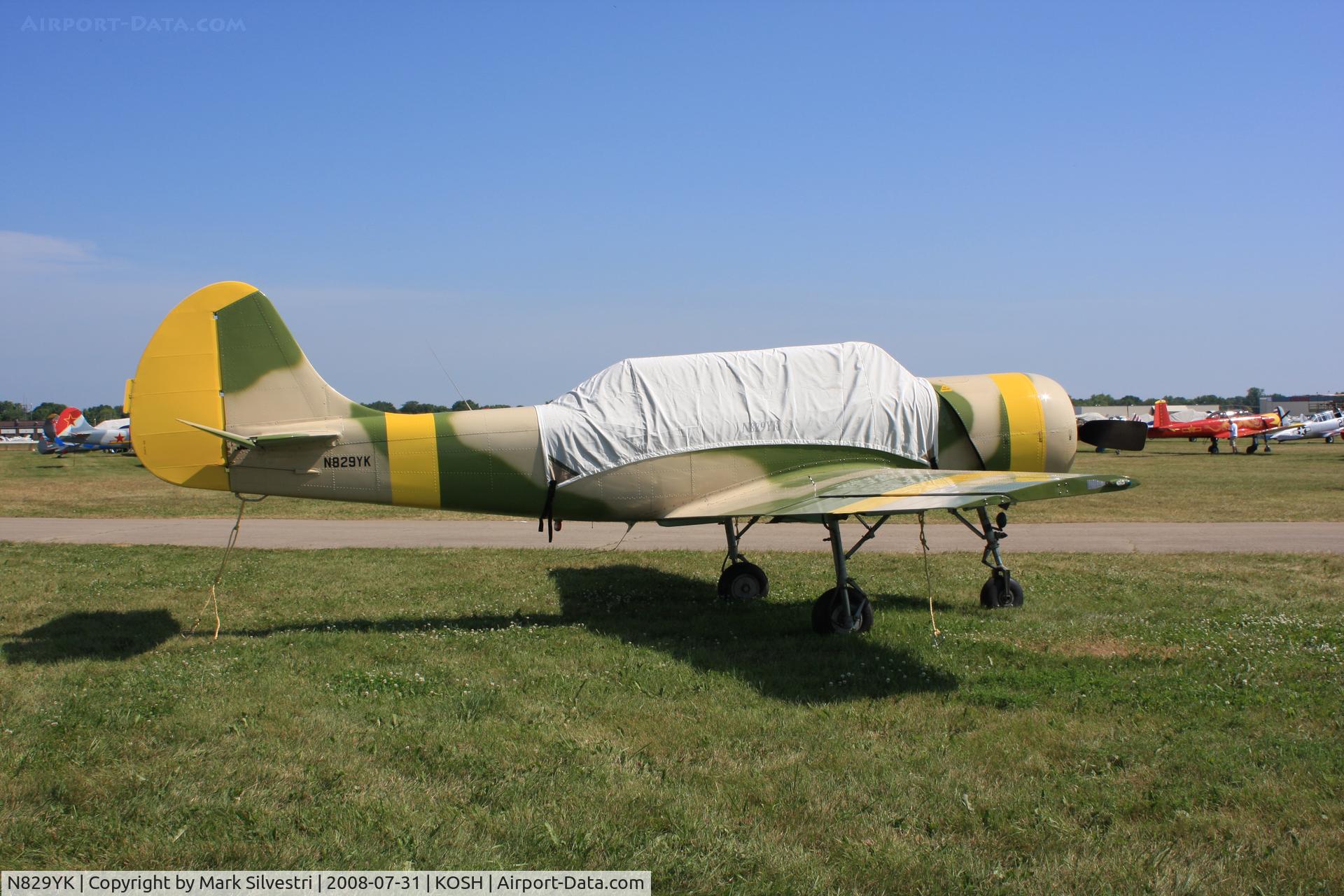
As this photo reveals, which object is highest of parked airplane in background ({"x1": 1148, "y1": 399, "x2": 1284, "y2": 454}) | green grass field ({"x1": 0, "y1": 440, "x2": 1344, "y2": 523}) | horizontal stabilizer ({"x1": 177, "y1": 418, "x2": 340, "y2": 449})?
horizontal stabilizer ({"x1": 177, "y1": 418, "x2": 340, "y2": 449})

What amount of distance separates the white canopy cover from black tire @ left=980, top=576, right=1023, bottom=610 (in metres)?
1.59

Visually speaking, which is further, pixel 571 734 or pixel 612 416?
pixel 612 416

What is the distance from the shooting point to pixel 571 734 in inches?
237

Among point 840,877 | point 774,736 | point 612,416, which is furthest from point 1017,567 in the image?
point 840,877

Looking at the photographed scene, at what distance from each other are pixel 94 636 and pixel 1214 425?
55.3 m

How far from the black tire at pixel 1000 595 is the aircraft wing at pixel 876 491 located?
5.24 ft

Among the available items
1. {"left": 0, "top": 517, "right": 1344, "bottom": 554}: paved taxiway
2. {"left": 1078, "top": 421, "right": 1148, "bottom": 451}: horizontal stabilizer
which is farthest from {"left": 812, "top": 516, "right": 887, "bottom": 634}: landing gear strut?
{"left": 0, "top": 517, "right": 1344, "bottom": 554}: paved taxiway

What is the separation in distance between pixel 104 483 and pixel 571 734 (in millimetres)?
30953

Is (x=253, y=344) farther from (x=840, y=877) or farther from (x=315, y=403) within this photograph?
(x=840, y=877)

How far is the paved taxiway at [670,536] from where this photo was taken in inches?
590

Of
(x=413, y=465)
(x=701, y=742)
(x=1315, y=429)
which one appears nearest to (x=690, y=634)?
(x=701, y=742)

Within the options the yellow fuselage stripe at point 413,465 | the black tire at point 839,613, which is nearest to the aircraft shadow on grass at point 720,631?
the black tire at point 839,613

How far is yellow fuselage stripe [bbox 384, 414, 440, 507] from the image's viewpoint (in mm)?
9188

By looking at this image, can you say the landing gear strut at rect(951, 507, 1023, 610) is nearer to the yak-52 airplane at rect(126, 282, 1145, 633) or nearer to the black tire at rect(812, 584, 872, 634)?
the yak-52 airplane at rect(126, 282, 1145, 633)
